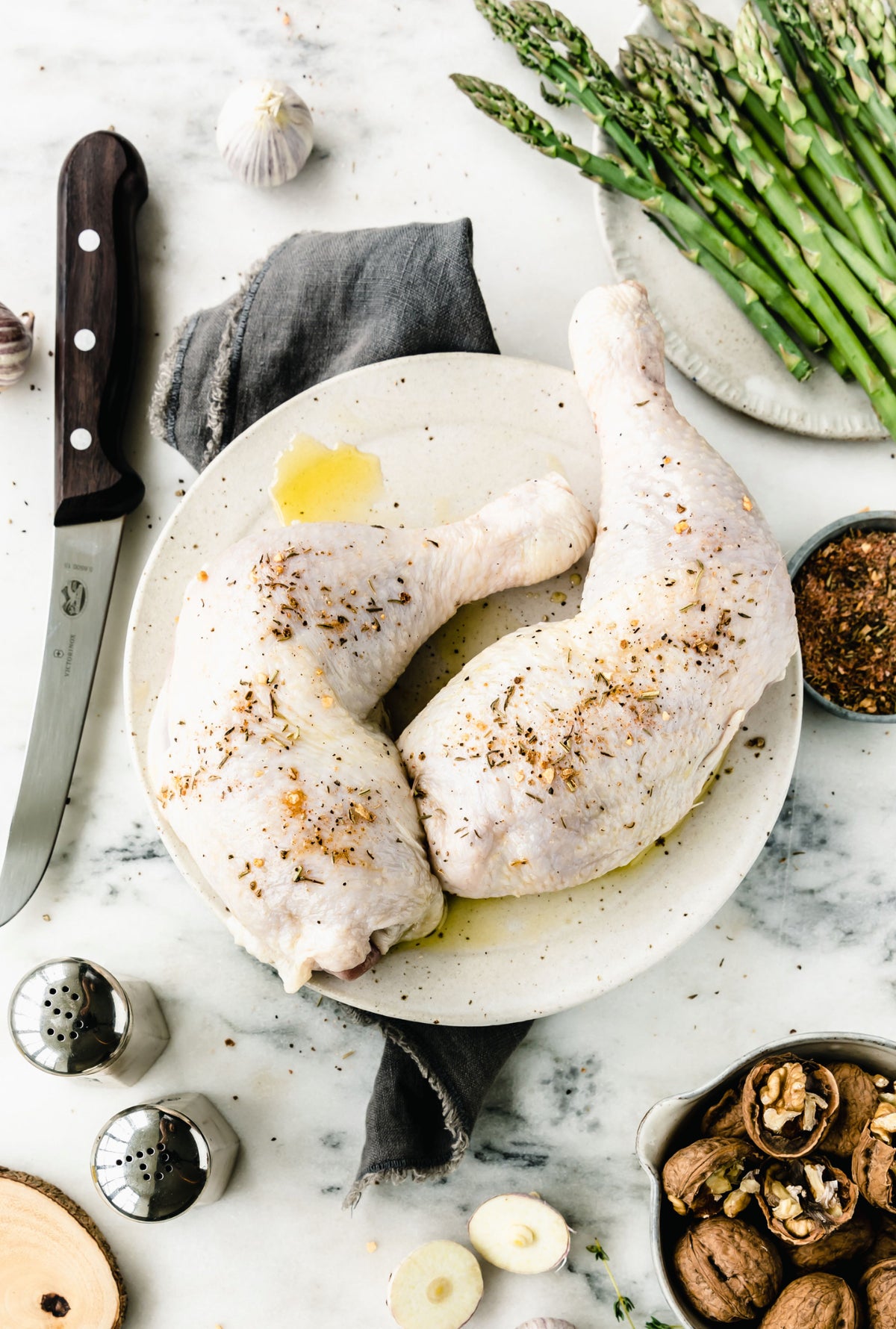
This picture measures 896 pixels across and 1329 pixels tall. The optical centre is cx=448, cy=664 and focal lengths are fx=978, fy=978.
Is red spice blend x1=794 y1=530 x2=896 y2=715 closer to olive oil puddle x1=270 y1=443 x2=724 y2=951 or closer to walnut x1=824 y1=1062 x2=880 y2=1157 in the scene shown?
olive oil puddle x1=270 y1=443 x2=724 y2=951

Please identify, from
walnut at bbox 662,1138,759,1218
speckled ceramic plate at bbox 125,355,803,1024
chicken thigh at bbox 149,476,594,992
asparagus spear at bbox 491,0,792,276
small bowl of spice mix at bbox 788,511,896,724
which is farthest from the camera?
asparagus spear at bbox 491,0,792,276

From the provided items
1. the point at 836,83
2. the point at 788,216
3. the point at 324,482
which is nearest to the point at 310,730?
the point at 324,482

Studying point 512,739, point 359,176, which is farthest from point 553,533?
point 359,176

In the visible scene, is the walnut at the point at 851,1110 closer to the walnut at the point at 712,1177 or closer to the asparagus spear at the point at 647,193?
the walnut at the point at 712,1177

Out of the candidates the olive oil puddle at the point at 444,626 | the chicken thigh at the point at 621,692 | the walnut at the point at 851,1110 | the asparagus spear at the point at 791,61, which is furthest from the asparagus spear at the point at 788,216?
the walnut at the point at 851,1110

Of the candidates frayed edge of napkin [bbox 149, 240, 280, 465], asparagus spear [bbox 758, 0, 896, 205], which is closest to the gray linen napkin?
frayed edge of napkin [bbox 149, 240, 280, 465]

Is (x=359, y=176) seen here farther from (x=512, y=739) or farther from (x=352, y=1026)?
(x=352, y=1026)

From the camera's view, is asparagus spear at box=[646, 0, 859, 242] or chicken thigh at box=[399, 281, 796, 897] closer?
chicken thigh at box=[399, 281, 796, 897]
